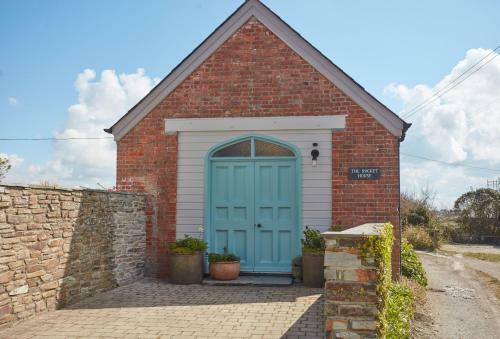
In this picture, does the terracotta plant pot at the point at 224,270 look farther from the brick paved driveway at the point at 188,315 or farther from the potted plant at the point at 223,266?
the brick paved driveway at the point at 188,315

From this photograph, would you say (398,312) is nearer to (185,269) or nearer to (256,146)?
(185,269)

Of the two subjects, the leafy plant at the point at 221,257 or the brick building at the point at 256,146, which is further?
the brick building at the point at 256,146

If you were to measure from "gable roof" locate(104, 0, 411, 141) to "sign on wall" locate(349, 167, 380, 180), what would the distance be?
851 millimetres

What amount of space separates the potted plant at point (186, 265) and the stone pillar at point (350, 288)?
4.80m

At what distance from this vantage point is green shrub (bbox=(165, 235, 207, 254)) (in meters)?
8.98

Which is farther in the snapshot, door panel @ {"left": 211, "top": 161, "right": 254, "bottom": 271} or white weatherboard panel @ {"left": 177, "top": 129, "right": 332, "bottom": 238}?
door panel @ {"left": 211, "top": 161, "right": 254, "bottom": 271}

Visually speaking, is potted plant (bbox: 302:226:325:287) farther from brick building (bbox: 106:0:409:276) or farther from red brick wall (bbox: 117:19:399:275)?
red brick wall (bbox: 117:19:399:275)

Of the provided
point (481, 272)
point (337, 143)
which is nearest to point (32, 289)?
point (337, 143)

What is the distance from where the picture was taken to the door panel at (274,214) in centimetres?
949

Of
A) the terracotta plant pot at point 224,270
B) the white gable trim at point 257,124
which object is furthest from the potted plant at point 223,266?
the white gable trim at point 257,124

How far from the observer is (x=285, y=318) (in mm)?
6273

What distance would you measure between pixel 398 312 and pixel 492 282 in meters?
6.10

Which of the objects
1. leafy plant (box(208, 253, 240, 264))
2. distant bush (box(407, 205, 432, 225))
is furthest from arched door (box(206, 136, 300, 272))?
distant bush (box(407, 205, 432, 225))

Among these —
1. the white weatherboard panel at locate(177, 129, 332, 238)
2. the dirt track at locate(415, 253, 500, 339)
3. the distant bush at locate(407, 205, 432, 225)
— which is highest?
the white weatherboard panel at locate(177, 129, 332, 238)
